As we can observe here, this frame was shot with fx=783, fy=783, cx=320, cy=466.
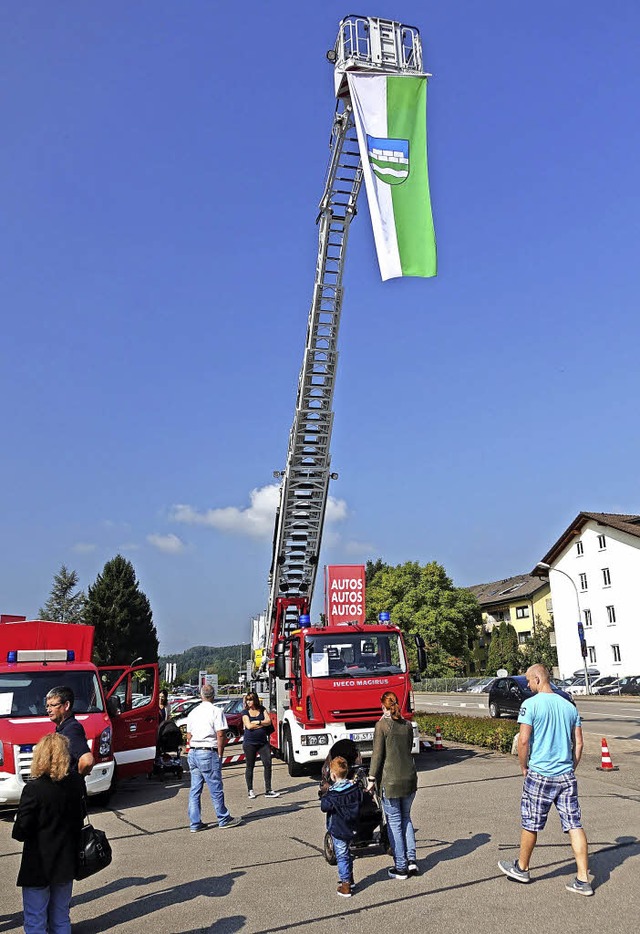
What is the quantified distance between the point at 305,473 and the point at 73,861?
1192 cm

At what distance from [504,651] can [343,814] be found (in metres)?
64.0

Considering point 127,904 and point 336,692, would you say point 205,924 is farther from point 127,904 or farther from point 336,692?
point 336,692

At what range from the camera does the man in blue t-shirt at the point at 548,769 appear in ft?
20.2

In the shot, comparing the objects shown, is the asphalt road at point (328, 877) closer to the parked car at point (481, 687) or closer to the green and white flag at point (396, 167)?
the green and white flag at point (396, 167)

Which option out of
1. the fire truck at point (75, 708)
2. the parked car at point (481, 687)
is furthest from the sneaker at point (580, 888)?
the parked car at point (481, 687)

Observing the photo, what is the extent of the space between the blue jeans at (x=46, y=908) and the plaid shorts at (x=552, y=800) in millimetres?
3528

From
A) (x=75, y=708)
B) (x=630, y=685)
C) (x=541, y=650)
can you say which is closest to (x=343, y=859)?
(x=75, y=708)

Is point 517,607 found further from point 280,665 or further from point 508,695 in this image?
point 280,665

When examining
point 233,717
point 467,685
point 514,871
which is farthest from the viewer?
point 467,685

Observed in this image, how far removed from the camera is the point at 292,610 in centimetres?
1759

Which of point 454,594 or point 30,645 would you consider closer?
point 30,645

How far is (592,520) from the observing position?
5488 centimetres

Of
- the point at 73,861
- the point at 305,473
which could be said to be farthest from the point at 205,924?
the point at 305,473

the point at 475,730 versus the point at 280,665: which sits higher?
the point at 280,665
